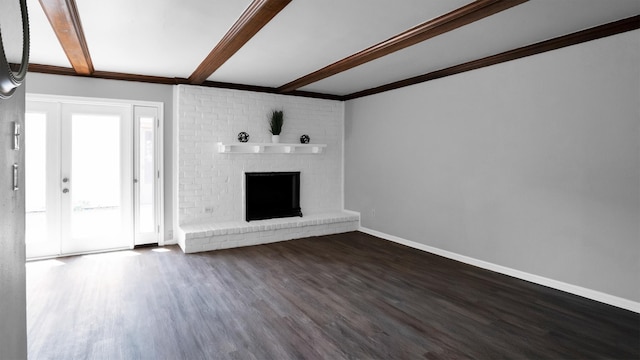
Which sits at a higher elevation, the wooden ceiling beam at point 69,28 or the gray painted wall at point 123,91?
the wooden ceiling beam at point 69,28

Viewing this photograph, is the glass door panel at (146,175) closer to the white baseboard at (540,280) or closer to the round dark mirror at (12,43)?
the white baseboard at (540,280)

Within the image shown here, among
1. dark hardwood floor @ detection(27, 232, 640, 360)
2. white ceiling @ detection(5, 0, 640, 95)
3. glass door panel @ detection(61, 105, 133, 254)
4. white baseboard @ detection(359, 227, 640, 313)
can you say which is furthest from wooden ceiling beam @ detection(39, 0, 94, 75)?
white baseboard @ detection(359, 227, 640, 313)

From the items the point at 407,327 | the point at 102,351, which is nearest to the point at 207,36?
the point at 102,351

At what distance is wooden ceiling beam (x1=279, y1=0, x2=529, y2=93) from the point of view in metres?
2.54

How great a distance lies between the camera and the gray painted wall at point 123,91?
435 centimetres

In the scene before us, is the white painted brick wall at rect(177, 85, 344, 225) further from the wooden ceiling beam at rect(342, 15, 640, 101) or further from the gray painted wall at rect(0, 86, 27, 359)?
the gray painted wall at rect(0, 86, 27, 359)

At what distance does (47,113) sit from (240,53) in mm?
2582

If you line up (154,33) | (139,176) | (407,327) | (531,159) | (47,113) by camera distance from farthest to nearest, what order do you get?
(139,176), (47,113), (531,159), (154,33), (407,327)

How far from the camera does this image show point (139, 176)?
16.1 feet

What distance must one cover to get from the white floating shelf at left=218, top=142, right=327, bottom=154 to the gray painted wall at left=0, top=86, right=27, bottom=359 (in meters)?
3.73

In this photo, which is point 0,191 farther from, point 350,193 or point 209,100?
point 350,193

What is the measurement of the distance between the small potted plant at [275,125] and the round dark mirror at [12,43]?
4.21 m

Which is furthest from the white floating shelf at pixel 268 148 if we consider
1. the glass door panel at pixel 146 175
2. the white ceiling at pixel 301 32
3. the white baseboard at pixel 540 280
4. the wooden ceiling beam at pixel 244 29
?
the white baseboard at pixel 540 280

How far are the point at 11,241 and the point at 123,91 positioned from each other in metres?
3.96
